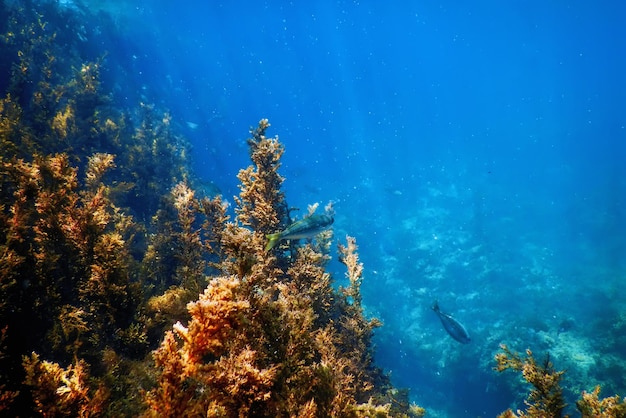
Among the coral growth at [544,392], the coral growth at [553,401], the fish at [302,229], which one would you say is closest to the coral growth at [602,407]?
the coral growth at [553,401]

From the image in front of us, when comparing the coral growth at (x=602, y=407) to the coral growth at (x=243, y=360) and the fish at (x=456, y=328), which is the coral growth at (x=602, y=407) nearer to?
the coral growth at (x=243, y=360)

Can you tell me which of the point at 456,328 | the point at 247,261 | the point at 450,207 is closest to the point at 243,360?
the point at 247,261

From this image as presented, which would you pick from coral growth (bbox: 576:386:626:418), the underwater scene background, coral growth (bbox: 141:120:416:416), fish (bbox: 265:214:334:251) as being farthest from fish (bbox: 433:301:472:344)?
coral growth (bbox: 141:120:416:416)

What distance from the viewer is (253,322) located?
246 centimetres

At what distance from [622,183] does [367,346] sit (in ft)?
147

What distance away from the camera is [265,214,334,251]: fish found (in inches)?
178

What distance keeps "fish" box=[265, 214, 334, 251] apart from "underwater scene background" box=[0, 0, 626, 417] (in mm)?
360

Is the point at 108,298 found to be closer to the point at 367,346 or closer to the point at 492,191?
the point at 367,346

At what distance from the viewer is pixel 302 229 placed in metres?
4.80

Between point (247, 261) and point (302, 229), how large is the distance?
2.45m

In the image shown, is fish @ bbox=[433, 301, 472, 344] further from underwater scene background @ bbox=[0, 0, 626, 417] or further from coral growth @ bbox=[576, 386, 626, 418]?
coral growth @ bbox=[576, 386, 626, 418]

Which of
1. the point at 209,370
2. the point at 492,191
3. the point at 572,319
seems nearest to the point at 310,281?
the point at 209,370

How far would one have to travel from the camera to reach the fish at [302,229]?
453 centimetres

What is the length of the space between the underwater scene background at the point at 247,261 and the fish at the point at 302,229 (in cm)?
36
